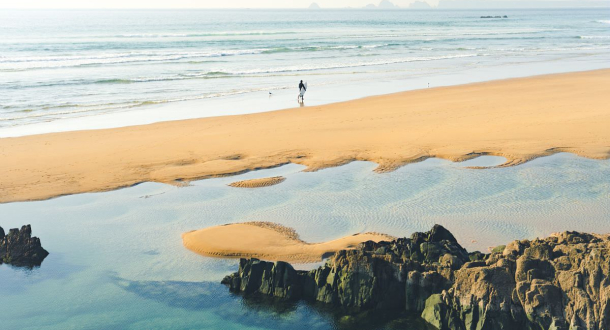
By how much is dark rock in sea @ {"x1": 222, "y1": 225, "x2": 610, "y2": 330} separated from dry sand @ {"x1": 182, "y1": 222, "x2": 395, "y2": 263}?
46.6 inches

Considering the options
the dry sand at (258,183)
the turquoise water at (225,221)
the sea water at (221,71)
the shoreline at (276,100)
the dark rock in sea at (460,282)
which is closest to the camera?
the dark rock in sea at (460,282)

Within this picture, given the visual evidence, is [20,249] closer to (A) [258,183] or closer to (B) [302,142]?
(A) [258,183]

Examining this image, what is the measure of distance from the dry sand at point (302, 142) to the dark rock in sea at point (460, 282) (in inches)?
280

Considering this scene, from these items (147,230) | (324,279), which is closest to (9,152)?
(147,230)

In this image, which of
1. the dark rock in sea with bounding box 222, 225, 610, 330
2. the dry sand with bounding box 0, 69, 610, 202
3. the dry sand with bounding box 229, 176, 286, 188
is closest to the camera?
the dark rock in sea with bounding box 222, 225, 610, 330

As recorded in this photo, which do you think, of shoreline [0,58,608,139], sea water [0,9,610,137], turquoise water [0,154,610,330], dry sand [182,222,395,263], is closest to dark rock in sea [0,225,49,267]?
turquoise water [0,154,610,330]

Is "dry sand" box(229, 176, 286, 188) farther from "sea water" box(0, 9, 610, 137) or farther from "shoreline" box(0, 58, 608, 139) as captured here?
"sea water" box(0, 9, 610, 137)

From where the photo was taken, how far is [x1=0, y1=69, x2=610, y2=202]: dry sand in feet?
56.9

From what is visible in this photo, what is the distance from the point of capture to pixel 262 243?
40.5ft

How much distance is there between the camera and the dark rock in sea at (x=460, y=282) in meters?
8.56

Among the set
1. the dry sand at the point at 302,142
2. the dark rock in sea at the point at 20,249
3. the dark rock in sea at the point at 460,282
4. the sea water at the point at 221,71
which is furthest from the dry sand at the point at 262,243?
the sea water at the point at 221,71

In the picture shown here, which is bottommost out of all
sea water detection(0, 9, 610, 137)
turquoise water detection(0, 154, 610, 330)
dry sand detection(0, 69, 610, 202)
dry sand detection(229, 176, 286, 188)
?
turquoise water detection(0, 154, 610, 330)

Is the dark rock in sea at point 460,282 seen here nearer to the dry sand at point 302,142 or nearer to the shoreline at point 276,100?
the dry sand at point 302,142

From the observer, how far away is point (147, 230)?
1348cm
